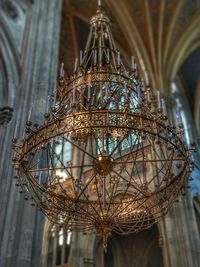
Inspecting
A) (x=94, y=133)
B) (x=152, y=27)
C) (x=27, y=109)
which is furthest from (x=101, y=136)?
(x=152, y=27)

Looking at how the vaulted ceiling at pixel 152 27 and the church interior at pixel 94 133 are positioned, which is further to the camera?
the vaulted ceiling at pixel 152 27

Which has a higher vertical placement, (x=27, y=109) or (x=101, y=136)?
(x=27, y=109)

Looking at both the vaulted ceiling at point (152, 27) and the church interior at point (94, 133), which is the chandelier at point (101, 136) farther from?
the vaulted ceiling at point (152, 27)

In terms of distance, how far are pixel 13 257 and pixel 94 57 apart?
3.60 m

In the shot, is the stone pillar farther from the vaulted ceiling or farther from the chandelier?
the vaulted ceiling

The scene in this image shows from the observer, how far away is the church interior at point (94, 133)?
4953 millimetres

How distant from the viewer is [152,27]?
15734mm

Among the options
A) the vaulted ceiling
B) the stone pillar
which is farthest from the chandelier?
the vaulted ceiling

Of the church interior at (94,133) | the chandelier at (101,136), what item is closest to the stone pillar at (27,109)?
the church interior at (94,133)

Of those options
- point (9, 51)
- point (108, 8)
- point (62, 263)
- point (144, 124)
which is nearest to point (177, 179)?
point (144, 124)

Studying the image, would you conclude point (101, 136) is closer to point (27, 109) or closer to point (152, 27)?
point (27, 109)

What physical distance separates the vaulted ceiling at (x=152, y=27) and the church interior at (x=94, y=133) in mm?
47

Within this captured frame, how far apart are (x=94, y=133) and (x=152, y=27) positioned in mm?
11862

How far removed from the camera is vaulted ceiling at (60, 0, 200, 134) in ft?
50.4
